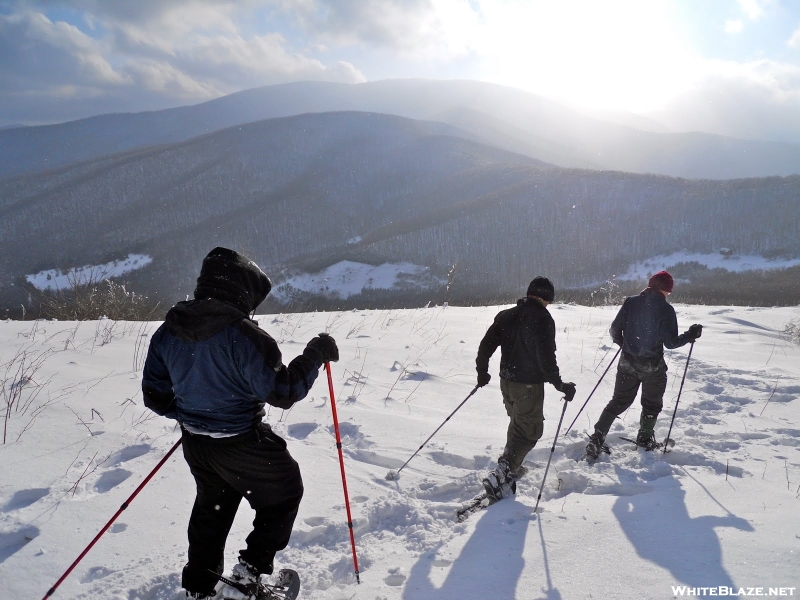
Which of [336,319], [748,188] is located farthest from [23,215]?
[748,188]

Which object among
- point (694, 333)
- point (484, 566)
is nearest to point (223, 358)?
point (484, 566)

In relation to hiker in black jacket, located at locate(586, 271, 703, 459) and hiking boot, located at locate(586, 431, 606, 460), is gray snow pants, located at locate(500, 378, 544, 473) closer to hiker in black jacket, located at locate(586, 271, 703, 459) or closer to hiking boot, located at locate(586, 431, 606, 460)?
hiking boot, located at locate(586, 431, 606, 460)

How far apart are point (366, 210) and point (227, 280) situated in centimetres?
12120

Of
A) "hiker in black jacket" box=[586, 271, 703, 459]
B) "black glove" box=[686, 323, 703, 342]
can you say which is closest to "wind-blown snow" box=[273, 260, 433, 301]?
"hiker in black jacket" box=[586, 271, 703, 459]

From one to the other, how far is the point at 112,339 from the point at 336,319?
13.7 feet

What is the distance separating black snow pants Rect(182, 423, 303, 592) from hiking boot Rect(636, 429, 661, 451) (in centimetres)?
373

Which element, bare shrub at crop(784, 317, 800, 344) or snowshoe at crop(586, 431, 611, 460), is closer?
snowshoe at crop(586, 431, 611, 460)

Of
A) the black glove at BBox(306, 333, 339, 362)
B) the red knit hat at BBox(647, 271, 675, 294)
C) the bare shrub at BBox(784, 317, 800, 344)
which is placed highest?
the red knit hat at BBox(647, 271, 675, 294)

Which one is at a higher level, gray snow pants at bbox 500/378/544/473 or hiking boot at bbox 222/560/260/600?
gray snow pants at bbox 500/378/544/473

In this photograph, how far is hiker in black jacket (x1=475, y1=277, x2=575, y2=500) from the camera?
3.65 metres

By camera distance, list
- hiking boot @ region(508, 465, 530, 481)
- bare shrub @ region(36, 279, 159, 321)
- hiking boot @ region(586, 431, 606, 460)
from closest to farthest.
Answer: hiking boot @ region(508, 465, 530, 481)
hiking boot @ region(586, 431, 606, 460)
bare shrub @ region(36, 279, 159, 321)

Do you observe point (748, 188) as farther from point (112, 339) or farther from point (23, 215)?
point (23, 215)

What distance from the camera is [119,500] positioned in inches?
118

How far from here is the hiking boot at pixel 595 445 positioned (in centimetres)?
418
